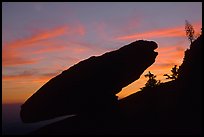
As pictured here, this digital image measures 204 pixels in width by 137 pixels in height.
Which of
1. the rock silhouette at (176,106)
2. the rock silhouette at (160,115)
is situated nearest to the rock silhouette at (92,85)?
the rock silhouette at (160,115)

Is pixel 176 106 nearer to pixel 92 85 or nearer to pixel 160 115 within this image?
pixel 160 115

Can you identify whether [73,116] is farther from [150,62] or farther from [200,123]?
[200,123]

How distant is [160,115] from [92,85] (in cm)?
713

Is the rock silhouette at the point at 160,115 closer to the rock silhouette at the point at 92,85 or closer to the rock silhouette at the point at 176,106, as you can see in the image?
the rock silhouette at the point at 176,106

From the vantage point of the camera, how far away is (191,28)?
4222cm

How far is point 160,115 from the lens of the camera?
27.6 m

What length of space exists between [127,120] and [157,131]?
353 centimetres

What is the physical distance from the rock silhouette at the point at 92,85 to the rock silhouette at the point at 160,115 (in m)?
1.16

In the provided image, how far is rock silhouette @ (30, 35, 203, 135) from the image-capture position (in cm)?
2595

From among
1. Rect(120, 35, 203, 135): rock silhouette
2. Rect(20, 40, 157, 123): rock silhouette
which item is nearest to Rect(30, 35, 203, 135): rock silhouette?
Rect(120, 35, 203, 135): rock silhouette

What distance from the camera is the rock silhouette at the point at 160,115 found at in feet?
85.1

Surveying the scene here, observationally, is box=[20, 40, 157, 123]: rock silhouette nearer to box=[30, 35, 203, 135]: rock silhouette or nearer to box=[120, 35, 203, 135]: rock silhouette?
box=[30, 35, 203, 135]: rock silhouette

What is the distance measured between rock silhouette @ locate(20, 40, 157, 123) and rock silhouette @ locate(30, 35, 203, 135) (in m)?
1.16

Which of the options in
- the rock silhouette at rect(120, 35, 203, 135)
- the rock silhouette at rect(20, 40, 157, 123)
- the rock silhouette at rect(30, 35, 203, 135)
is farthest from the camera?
the rock silhouette at rect(20, 40, 157, 123)
